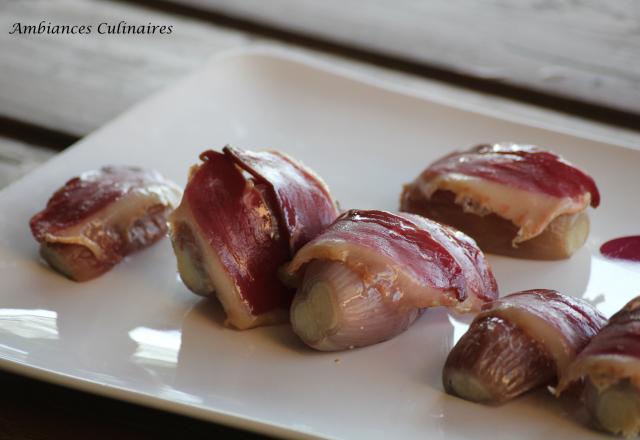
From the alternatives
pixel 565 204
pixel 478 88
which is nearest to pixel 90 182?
pixel 565 204

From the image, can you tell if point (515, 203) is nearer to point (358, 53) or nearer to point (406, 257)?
point (406, 257)

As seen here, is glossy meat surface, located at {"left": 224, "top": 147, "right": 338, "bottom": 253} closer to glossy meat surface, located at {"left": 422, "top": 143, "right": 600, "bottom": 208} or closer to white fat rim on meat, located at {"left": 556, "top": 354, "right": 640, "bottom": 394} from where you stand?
glossy meat surface, located at {"left": 422, "top": 143, "right": 600, "bottom": 208}

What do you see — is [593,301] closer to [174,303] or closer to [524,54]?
[174,303]

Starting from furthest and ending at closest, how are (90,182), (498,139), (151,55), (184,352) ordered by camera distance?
(151,55), (498,139), (90,182), (184,352)

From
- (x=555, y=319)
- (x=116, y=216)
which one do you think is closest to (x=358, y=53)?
(x=116, y=216)

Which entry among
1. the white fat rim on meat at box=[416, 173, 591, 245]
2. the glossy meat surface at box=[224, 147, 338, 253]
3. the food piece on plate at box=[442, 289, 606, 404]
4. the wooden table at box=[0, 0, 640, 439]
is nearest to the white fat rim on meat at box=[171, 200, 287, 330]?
the glossy meat surface at box=[224, 147, 338, 253]

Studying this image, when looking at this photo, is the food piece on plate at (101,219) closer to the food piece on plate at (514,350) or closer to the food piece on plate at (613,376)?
the food piece on plate at (514,350)
